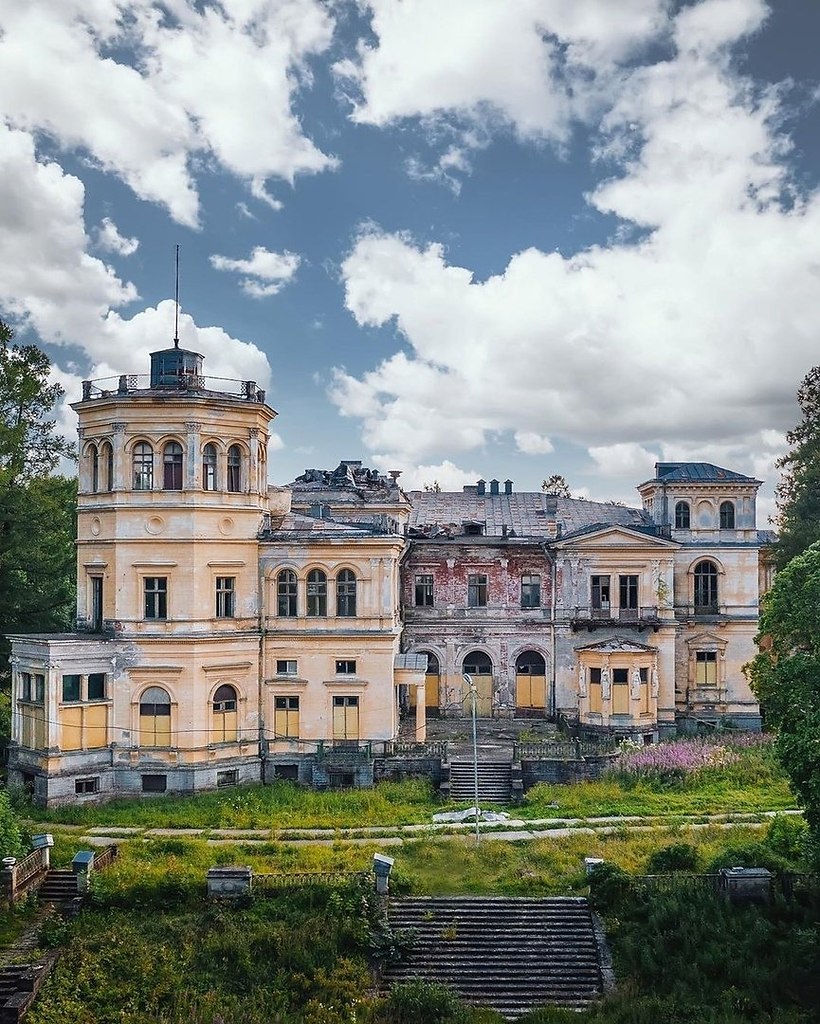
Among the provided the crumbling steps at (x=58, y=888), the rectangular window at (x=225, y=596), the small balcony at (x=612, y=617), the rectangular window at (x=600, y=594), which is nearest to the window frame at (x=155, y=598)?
the rectangular window at (x=225, y=596)

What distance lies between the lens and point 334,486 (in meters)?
44.0

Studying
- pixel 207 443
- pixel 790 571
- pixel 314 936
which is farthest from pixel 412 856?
pixel 207 443

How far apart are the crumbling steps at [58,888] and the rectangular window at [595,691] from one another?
70.8ft

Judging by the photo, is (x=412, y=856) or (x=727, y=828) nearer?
(x=412, y=856)

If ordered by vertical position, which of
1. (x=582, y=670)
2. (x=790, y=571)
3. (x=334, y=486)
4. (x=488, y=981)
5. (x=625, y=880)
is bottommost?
(x=488, y=981)

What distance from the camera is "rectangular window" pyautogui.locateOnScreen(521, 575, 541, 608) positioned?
135 feet

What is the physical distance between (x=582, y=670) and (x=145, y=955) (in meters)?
22.6

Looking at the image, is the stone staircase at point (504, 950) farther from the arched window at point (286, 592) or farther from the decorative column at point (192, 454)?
the decorative column at point (192, 454)

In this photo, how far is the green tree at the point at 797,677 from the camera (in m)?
20.9

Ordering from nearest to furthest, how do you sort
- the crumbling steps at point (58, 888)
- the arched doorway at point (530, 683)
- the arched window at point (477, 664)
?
1. the crumbling steps at point (58, 888)
2. the arched doorway at point (530, 683)
3. the arched window at point (477, 664)

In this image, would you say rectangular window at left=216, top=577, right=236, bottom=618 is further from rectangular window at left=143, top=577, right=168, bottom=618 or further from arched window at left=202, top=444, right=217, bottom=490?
arched window at left=202, top=444, right=217, bottom=490

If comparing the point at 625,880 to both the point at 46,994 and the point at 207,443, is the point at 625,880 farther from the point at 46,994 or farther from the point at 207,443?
the point at 207,443

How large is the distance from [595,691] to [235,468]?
57.3 feet

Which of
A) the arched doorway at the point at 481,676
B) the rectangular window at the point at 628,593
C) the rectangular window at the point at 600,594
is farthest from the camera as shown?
the arched doorway at the point at 481,676
